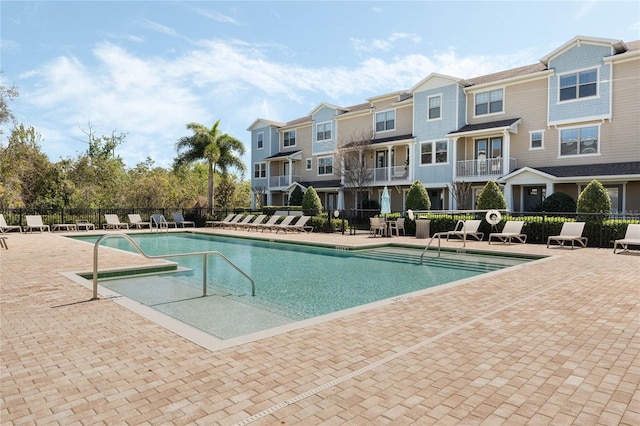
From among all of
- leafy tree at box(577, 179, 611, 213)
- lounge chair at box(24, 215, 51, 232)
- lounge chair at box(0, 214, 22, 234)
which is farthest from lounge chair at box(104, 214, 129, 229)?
leafy tree at box(577, 179, 611, 213)

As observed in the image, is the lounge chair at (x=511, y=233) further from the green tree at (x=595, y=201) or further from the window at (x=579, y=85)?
the window at (x=579, y=85)

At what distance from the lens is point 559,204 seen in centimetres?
1931

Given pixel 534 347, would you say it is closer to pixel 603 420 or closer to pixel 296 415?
pixel 603 420

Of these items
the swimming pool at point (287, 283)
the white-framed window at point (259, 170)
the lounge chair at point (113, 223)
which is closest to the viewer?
the swimming pool at point (287, 283)

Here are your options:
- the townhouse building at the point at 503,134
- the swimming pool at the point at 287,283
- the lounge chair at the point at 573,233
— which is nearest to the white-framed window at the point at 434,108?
the townhouse building at the point at 503,134

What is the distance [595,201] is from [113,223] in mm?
23611

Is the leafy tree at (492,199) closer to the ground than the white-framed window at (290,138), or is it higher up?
closer to the ground

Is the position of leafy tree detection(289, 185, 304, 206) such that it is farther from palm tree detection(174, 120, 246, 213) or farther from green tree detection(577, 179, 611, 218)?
green tree detection(577, 179, 611, 218)

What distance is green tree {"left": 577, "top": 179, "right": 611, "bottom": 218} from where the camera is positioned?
14.6m

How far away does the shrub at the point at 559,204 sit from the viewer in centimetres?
1922

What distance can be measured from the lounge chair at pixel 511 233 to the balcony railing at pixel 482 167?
7895mm

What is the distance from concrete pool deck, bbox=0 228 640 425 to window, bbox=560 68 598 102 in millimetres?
18930

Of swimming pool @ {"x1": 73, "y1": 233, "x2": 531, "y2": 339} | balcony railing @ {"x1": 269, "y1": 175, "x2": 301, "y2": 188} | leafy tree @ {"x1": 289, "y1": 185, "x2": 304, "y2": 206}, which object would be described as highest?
balcony railing @ {"x1": 269, "y1": 175, "x2": 301, "y2": 188}

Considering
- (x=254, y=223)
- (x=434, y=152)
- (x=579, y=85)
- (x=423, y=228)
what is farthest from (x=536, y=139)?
(x=254, y=223)
